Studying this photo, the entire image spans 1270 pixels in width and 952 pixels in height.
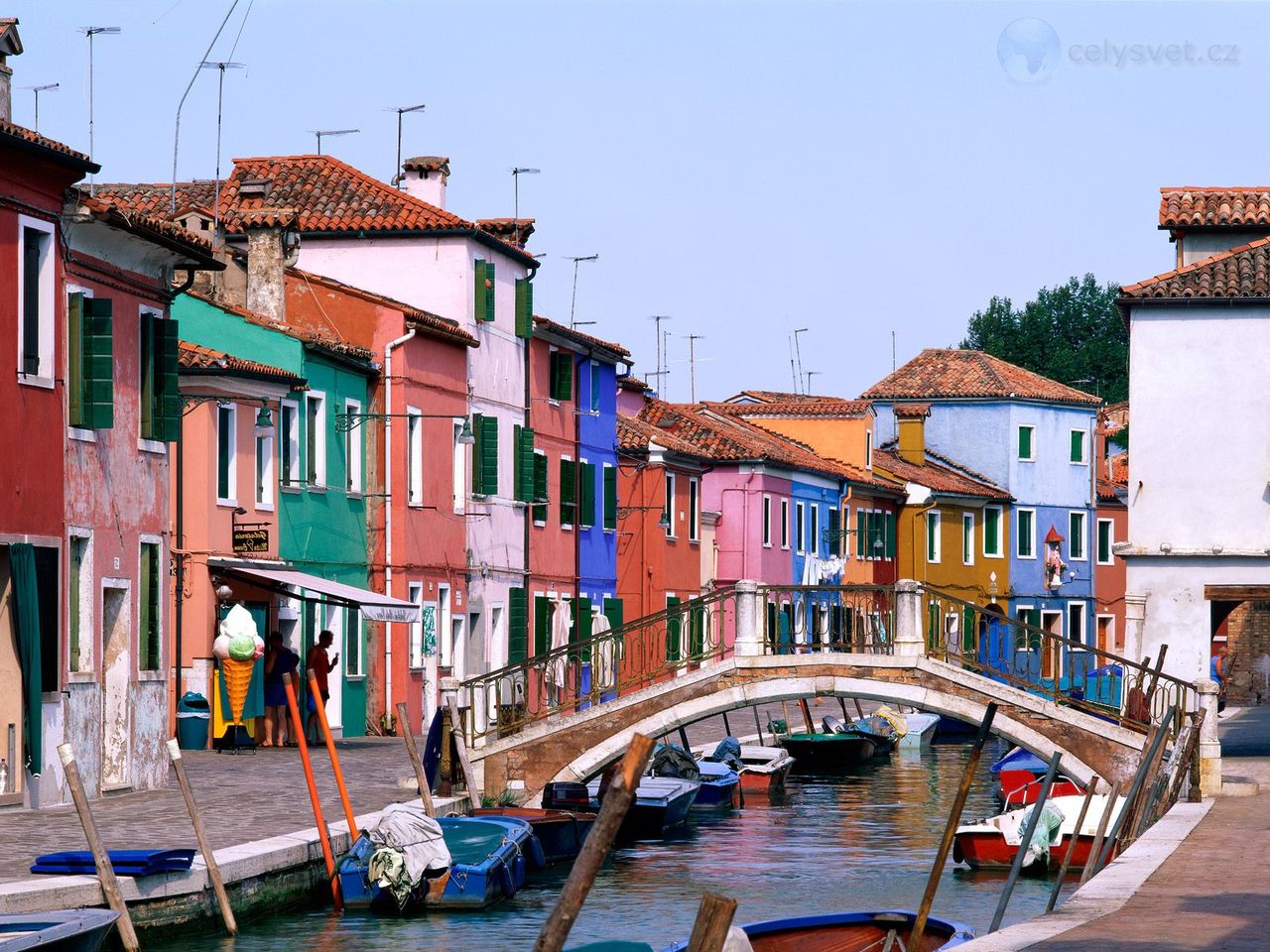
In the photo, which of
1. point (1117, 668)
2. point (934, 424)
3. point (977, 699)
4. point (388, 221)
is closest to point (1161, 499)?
point (977, 699)

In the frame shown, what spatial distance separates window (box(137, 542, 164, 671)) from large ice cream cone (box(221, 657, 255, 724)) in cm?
489

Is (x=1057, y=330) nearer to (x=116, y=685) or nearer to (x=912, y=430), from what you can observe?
(x=912, y=430)

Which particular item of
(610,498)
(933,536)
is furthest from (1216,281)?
(933,536)

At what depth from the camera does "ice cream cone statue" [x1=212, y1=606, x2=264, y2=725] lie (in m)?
26.3

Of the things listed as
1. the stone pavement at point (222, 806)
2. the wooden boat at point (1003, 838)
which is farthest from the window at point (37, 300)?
the wooden boat at point (1003, 838)

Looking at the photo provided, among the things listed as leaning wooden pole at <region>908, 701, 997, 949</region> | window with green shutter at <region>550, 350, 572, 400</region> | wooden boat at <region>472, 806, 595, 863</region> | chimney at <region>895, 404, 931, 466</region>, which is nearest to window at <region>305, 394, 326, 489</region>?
wooden boat at <region>472, 806, 595, 863</region>

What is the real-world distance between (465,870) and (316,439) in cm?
1233

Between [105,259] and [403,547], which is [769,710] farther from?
[105,259]

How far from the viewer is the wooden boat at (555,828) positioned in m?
21.6

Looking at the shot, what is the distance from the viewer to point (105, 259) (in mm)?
20297

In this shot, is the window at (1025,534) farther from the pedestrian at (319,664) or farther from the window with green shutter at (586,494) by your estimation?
the pedestrian at (319,664)

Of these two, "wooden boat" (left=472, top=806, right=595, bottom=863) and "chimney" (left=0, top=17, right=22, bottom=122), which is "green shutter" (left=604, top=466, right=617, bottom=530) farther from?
"chimney" (left=0, top=17, right=22, bottom=122)

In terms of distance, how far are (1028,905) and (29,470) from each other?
9285 millimetres

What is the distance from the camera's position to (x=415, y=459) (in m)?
33.0
